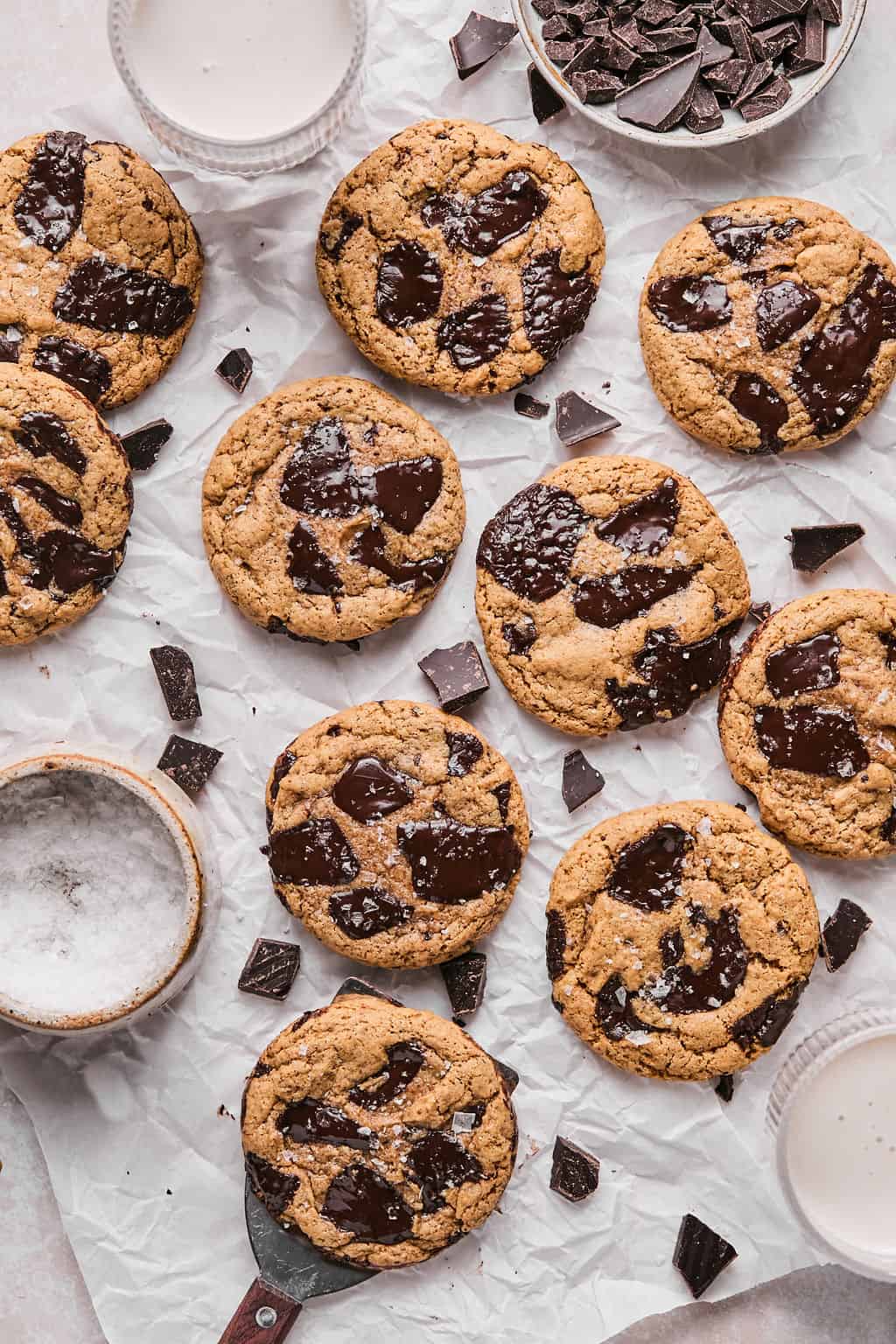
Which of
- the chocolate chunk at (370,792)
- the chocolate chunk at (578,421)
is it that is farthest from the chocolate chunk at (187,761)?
the chocolate chunk at (578,421)

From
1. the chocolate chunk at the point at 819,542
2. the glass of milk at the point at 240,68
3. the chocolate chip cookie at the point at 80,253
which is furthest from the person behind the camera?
the chocolate chunk at the point at 819,542

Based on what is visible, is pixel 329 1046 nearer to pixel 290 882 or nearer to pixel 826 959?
pixel 290 882

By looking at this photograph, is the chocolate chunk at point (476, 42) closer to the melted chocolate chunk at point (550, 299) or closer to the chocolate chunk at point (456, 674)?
the melted chocolate chunk at point (550, 299)

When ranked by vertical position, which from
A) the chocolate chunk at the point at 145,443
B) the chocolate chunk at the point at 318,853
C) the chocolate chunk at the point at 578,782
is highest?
the chocolate chunk at the point at 145,443

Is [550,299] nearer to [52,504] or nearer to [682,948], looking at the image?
[52,504]

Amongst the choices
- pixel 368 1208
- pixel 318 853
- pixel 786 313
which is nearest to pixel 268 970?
pixel 318 853

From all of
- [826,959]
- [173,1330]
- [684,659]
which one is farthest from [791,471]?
[173,1330]

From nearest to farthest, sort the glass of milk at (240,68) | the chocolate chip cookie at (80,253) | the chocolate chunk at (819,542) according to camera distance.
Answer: the glass of milk at (240,68) < the chocolate chip cookie at (80,253) < the chocolate chunk at (819,542)
